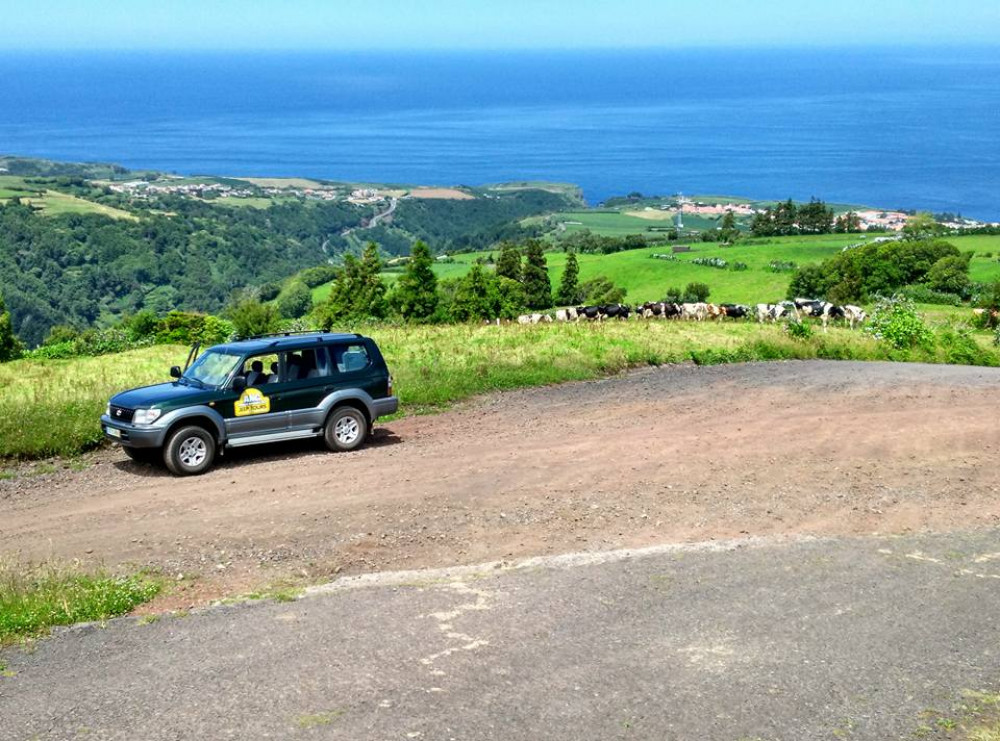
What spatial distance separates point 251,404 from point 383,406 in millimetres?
2391

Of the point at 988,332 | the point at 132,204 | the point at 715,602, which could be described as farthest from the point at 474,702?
the point at 132,204

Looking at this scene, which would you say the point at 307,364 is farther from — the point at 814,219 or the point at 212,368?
the point at 814,219

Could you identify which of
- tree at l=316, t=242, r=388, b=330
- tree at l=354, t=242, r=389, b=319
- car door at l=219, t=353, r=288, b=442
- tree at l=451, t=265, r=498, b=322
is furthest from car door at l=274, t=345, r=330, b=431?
tree at l=316, t=242, r=388, b=330

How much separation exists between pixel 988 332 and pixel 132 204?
174624 mm

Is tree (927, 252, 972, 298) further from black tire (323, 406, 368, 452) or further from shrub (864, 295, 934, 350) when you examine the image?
black tire (323, 406, 368, 452)

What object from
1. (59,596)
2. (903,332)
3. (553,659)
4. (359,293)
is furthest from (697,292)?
(553,659)

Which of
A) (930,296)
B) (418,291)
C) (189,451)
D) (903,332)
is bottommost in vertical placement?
(930,296)

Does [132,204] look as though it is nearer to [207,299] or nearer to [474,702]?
[207,299]

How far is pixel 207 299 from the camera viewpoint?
152375mm

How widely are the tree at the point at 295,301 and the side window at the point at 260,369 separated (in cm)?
8874

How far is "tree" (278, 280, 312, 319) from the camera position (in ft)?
358

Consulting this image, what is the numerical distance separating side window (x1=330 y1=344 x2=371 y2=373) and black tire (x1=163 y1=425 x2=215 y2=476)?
2.55 meters

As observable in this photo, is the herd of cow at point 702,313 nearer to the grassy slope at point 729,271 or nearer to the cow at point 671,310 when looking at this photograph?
the cow at point 671,310

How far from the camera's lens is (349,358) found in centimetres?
1877
